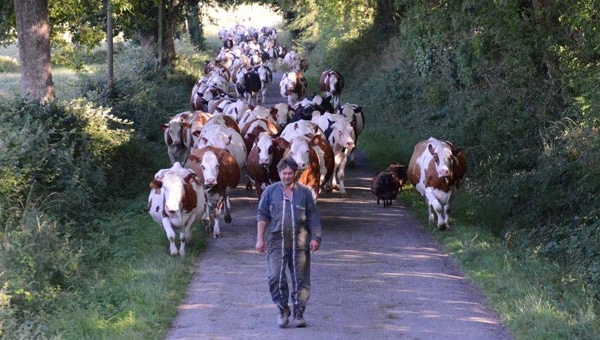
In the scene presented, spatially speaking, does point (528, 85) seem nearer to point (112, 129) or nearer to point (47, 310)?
point (112, 129)

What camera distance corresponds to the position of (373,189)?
18688 mm

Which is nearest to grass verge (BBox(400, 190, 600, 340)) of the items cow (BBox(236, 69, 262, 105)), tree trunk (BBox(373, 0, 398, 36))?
cow (BBox(236, 69, 262, 105))

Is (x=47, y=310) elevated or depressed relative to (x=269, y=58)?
depressed

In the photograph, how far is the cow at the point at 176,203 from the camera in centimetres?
1439

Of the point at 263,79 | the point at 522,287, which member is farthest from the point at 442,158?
the point at 263,79

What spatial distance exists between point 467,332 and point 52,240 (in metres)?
6.00

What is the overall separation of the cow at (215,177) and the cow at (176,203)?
1013 mm

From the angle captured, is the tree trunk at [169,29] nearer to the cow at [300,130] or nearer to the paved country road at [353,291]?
the cow at [300,130]

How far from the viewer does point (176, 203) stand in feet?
46.9

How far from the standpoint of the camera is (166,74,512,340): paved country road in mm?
10648

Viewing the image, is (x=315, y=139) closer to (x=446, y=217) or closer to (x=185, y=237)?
(x=446, y=217)

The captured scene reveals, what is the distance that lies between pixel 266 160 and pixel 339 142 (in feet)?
11.4

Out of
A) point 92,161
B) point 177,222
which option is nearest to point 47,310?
point 177,222

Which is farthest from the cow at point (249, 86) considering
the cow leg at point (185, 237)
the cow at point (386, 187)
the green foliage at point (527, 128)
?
the cow leg at point (185, 237)
